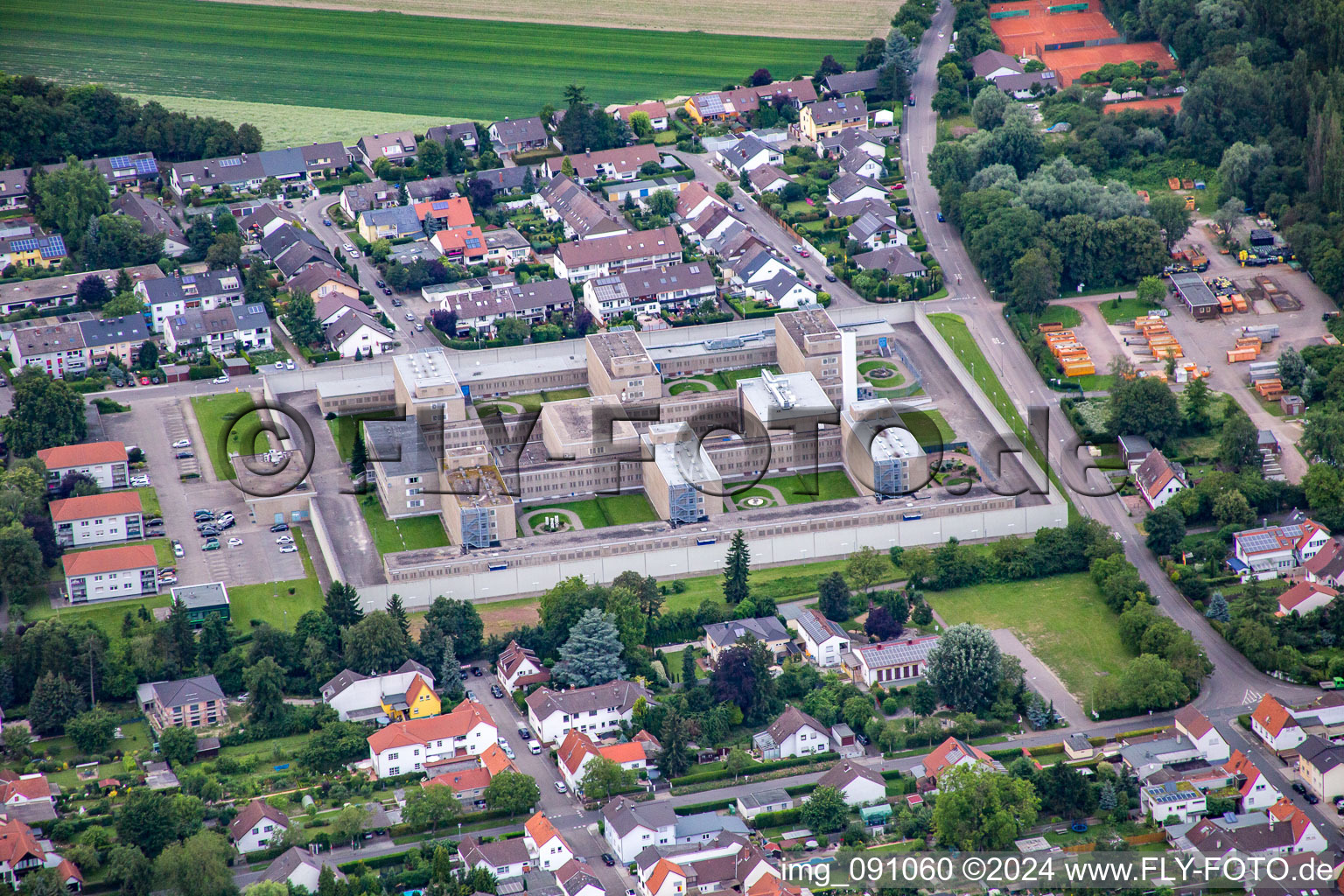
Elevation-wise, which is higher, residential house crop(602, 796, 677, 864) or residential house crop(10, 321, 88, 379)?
residential house crop(10, 321, 88, 379)

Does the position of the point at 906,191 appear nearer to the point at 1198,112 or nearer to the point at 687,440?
the point at 1198,112

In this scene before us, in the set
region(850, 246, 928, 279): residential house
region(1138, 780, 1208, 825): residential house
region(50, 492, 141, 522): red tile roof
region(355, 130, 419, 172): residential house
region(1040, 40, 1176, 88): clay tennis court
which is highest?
region(1040, 40, 1176, 88): clay tennis court

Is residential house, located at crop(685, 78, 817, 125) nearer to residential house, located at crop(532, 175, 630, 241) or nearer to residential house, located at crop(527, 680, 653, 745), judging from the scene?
→ residential house, located at crop(532, 175, 630, 241)

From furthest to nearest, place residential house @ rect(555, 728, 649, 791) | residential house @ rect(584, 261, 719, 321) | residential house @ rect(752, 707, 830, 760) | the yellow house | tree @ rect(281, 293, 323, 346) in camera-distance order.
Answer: residential house @ rect(584, 261, 719, 321) < tree @ rect(281, 293, 323, 346) < the yellow house < residential house @ rect(752, 707, 830, 760) < residential house @ rect(555, 728, 649, 791)

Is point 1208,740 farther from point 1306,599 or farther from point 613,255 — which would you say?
point 613,255

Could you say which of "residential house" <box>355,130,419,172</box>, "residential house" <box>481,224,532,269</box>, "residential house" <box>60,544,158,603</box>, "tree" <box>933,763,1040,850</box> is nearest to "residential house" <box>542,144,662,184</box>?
"residential house" <box>355,130,419,172</box>
